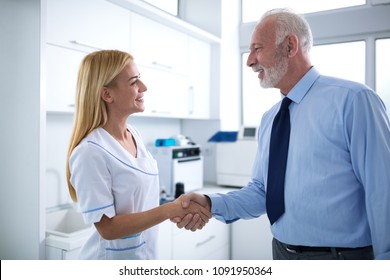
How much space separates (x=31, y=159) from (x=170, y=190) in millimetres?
876

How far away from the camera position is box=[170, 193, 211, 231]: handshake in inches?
42.3

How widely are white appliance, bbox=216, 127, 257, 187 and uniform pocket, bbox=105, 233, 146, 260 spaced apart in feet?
4.15

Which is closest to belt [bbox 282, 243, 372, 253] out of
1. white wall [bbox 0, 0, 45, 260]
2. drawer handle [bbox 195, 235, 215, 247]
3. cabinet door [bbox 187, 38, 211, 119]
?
white wall [bbox 0, 0, 45, 260]

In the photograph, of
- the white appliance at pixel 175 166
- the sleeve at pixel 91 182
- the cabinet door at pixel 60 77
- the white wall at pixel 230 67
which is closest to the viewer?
the sleeve at pixel 91 182

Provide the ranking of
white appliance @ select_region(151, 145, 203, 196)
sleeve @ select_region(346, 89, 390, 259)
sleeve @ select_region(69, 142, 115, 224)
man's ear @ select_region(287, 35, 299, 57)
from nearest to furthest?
sleeve @ select_region(346, 89, 390, 259) → sleeve @ select_region(69, 142, 115, 224) → man's ear @ select_region(287, 35, 299, 57) → white appliance @ select_region(151, 145, 203, 196)

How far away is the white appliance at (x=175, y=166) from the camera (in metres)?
1.92

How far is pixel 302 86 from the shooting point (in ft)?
3.04

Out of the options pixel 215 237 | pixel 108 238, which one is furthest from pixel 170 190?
pixel 108 238

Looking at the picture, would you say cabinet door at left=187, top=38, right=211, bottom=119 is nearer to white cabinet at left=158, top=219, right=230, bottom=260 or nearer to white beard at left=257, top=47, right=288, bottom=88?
white cabinet at left=158, top=219, right=230, bottom=260

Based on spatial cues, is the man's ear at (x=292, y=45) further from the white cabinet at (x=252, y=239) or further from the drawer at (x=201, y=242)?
the white cabinet at (x=252, y=239)

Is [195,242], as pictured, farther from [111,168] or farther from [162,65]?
[111,168]

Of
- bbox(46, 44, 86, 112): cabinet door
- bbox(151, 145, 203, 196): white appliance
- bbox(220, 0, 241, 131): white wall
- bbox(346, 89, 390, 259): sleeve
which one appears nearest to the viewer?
bbox(346, 89, 390, 259): sleeve

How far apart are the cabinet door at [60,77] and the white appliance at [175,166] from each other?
25.7 inches

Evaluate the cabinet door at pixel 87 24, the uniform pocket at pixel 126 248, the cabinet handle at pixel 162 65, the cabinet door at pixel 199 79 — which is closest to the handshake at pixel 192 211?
the uniform pocket at pixel 126 248
